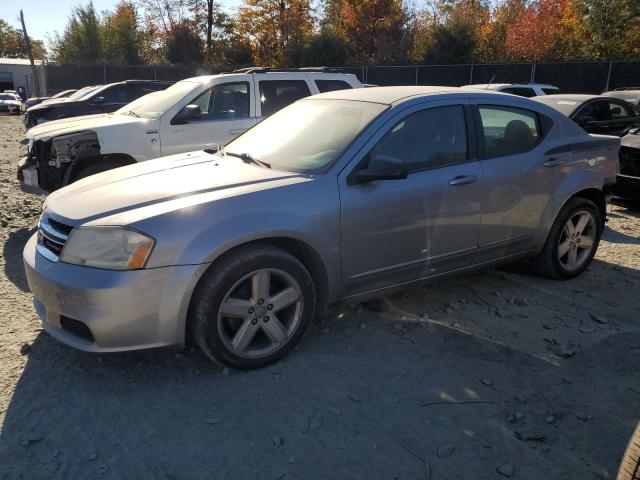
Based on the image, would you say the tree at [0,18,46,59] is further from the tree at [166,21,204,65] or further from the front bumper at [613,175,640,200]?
the front bumper at [613,175,640,200]

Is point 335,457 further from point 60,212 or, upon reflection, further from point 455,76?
point 455,76

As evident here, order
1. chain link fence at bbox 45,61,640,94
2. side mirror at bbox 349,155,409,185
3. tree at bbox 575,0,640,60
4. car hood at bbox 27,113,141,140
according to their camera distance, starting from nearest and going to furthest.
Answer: side mirror at bbox 349,155,409,185, car hood at bbox 27,113,141,140, chain link fence at bbox 45,61,640,94, tree at bbox 575,0,640,60

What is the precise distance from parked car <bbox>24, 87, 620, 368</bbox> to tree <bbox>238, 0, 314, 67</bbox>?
36421 mm

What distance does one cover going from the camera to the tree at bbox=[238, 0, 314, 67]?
3978 cm

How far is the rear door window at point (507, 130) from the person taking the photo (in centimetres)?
421

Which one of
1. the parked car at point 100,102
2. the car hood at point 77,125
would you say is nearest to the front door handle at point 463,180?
the car hood at point 77,125

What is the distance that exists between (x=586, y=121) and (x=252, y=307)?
8370 millimetres

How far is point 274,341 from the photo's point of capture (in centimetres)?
339

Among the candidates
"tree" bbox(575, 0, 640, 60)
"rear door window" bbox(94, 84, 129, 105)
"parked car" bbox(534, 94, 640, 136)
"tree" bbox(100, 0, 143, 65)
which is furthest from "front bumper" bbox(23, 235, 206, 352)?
"tree" bbox(100, 0, 143, 65)

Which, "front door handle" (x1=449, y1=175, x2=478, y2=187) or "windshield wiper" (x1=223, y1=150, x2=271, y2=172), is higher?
"windshield wiper" (x1=223, y1=150, x2=271, y2=172)

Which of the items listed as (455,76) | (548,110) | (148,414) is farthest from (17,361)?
(455,76)

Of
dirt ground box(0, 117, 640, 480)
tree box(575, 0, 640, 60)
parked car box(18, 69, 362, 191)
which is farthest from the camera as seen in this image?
tree box(575, 0, 640, 60)

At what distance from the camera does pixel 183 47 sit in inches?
1695

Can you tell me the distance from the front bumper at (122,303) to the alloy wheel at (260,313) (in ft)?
0.88
